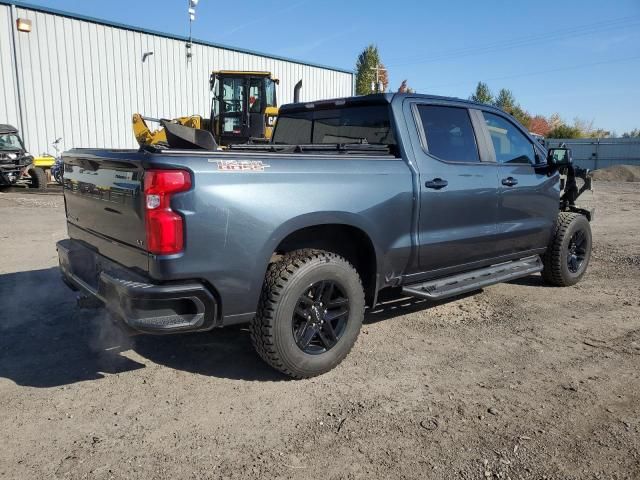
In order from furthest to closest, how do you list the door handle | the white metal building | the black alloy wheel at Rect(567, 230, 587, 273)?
1. the white metal building
2. the black alloy wheel at Rect(567, 230, 587, 273)
3. the door handle

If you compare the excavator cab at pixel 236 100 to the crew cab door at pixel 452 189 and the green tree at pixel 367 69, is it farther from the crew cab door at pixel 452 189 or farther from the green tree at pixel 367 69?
the green tree at pixel 367 69

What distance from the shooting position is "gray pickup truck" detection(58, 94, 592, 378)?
2.79 meters

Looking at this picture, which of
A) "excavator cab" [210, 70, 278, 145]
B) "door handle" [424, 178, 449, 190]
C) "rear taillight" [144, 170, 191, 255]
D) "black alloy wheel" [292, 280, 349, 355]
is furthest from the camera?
"excavator cab" [210, 70, 278, 145]

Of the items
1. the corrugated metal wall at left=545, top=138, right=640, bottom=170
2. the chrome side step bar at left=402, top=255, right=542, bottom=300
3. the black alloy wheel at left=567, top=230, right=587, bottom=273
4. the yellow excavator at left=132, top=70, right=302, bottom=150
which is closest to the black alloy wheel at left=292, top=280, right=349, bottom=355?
the chrome side step bar at left=402, top=255, right=542, bottom=300

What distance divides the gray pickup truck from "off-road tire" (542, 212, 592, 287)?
1.52 ft

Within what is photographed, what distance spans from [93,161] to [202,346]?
5.22 feet

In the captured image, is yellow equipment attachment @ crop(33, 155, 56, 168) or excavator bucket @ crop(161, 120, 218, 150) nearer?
excavator bucket @ crop(161, 120, 218, 150)

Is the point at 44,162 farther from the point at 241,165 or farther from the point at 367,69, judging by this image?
the point at 367,69

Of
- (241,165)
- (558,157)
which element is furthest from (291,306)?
(558,157)

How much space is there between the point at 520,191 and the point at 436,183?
4.27ft

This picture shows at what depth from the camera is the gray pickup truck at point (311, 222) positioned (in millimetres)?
2785

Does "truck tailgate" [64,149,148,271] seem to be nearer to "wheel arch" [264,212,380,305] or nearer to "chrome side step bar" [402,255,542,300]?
"wheel arch" [264,212,380,305]

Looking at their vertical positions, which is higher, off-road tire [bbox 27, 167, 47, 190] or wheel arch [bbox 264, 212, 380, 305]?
wheel arch [bbox 264, 212, 380, 305]

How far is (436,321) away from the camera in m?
4.55
